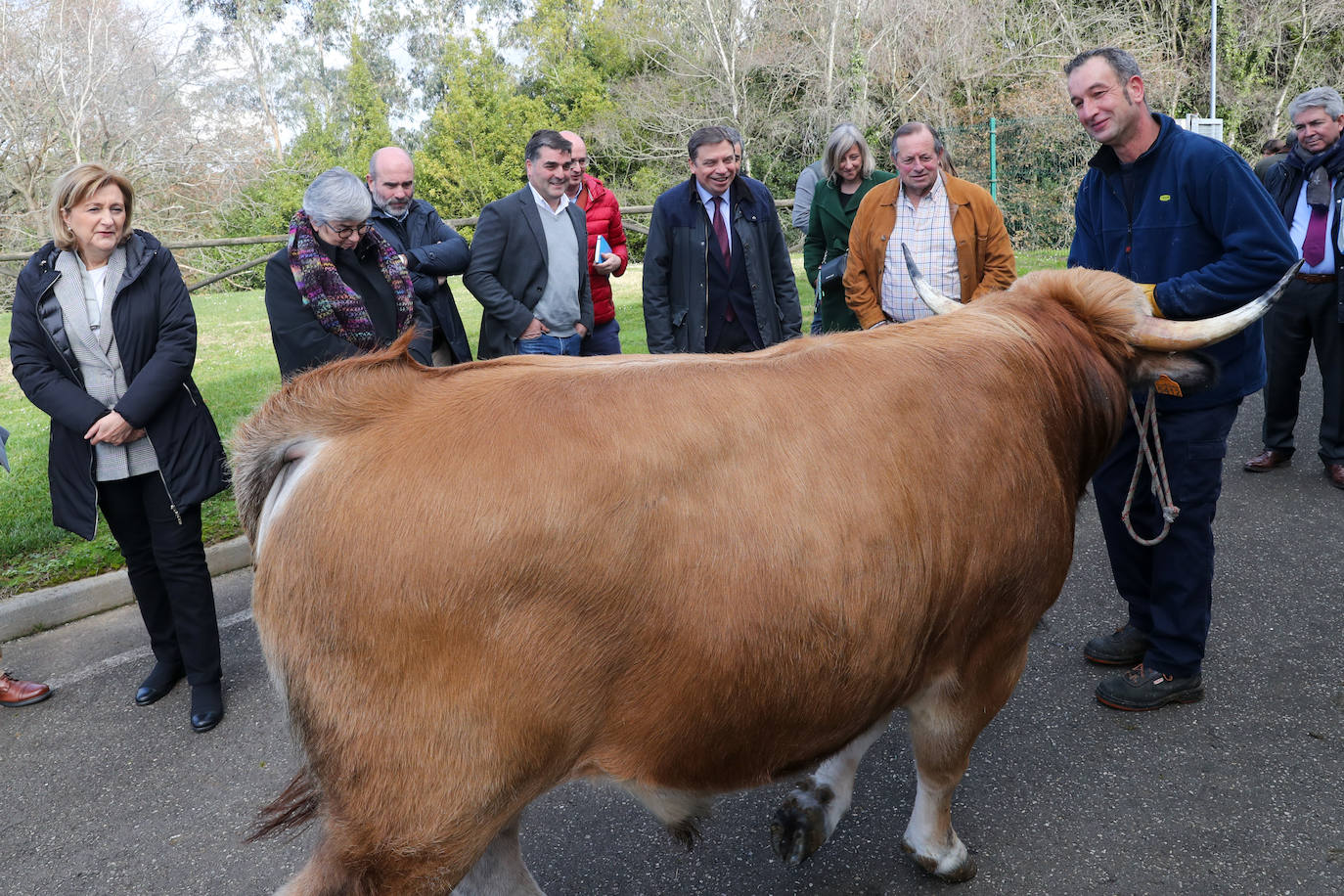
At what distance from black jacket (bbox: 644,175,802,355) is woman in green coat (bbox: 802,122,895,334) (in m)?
0.41

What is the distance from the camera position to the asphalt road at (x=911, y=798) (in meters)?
2.89

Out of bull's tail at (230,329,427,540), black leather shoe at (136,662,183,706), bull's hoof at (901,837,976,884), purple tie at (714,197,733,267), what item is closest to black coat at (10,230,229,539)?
black leather shoe at (136,662,183,706)

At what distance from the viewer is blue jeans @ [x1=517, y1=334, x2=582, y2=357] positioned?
548cm

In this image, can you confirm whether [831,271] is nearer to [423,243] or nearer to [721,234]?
[721,234]

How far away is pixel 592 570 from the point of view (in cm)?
188

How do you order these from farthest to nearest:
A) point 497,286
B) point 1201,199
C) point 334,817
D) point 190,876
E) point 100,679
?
point 497,286
point 100,679
point 1201,199
point 190,876
point 334,817

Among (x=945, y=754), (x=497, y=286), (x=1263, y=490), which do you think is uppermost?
(x=497, y=286)

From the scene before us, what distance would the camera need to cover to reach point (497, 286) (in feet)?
17.7

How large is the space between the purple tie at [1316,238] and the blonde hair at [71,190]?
6761mm

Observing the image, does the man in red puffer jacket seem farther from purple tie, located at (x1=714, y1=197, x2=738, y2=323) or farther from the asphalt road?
the asphalt road

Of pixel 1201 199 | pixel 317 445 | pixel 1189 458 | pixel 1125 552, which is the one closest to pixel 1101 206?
pixel 1201 199

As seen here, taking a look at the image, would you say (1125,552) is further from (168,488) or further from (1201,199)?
(168,488)

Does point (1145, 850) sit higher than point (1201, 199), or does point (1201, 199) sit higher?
point (1201, 199)

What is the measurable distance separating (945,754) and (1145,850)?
771 mm
